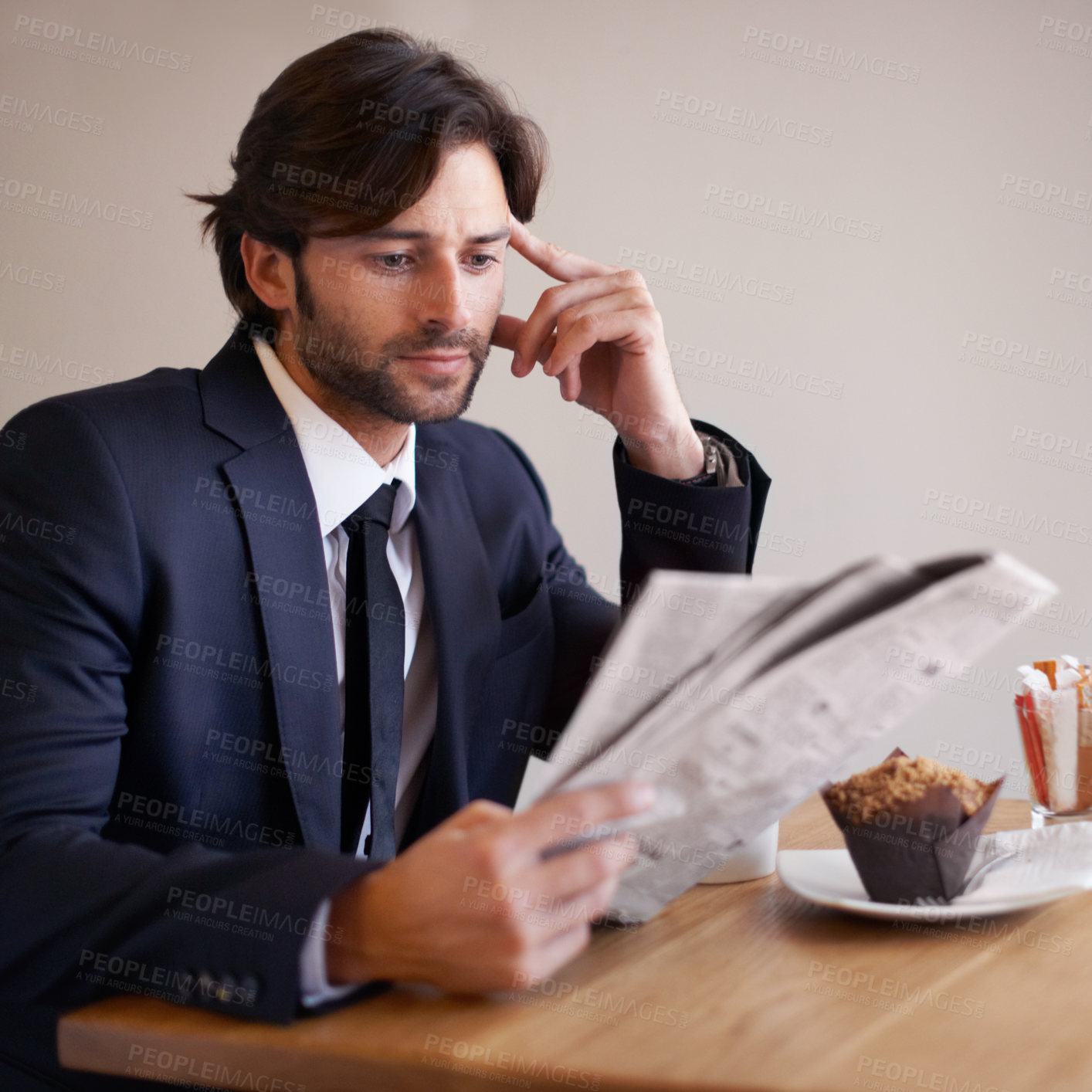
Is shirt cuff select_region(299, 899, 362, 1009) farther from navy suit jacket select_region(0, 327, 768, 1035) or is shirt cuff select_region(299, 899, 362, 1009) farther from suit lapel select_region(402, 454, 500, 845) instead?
suit lapel select_region(402, 454, 500, 845)

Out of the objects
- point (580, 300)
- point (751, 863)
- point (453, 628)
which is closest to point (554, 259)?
point (580, 300)

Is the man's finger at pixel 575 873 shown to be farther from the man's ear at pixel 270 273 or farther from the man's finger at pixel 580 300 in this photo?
the man's ear at pixel 270 273

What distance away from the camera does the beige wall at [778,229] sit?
A: 234cm

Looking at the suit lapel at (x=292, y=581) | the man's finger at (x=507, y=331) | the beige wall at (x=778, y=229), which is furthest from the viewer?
the beige wall at (x=778, y=229)

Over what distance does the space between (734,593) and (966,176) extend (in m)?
2.01

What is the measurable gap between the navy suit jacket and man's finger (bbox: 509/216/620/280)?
27 cm

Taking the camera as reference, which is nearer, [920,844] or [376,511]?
[920,844]

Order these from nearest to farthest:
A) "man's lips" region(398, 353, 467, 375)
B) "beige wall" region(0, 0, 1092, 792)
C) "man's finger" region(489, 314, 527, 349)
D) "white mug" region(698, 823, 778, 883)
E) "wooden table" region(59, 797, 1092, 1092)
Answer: "wooden table" region(59, 797, 1092, 1092), "white mug" region(698, 823, 778, 883), "man's lips" region(398, 353, 467, 375), "man's finger" region(489, 314, 527, 349), "beige wall" region(0, 0, 1092, 792)

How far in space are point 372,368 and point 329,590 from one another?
32cm

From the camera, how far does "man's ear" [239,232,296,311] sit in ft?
4.82

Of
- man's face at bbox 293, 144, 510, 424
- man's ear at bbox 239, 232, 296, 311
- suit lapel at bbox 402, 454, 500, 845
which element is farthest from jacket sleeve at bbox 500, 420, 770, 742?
man's ear at bbox 239, 232, 296, 311

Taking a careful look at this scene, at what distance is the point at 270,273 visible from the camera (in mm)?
1500

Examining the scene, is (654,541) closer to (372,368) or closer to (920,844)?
(372,368)

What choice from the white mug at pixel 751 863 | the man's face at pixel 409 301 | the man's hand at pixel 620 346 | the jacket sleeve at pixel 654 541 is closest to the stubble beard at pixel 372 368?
the man's face at pixel 409 301
